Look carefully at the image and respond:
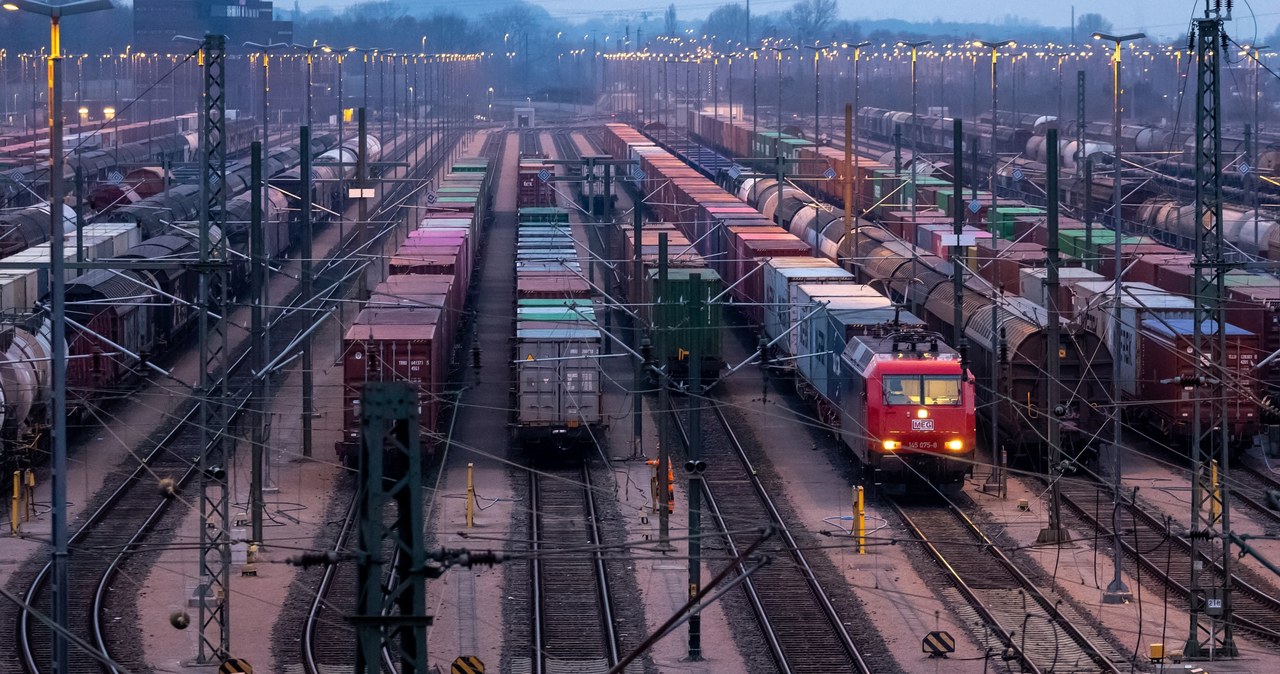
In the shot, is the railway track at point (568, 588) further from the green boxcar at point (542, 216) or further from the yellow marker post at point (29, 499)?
the green boxcar at point (542, 216)

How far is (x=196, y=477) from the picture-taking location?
29.1 m

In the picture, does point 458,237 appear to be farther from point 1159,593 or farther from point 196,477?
point 1159,593

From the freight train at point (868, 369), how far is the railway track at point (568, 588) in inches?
157

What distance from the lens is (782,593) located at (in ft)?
72.3

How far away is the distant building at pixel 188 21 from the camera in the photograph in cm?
13812

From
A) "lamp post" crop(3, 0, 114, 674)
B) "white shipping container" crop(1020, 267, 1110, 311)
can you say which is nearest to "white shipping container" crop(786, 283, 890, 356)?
"white shipping container" crop(1020, 267, 1110, 311)

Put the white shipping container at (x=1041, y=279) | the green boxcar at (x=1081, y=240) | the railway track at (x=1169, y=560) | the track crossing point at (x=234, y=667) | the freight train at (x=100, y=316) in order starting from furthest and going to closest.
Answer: the green boxcar at (x=1081, y=240)
the white shipping container at (x=1041, y=279)
the freight train at (x=100, y=316)
the railway track at (x=1169, y=560)
the track crossing point at (x=234, y=667)

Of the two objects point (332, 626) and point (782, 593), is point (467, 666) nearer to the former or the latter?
point (332, 626)

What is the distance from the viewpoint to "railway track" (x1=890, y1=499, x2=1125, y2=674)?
19.0m

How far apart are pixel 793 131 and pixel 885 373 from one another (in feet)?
222

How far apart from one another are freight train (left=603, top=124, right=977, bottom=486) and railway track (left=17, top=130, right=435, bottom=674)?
9650mm

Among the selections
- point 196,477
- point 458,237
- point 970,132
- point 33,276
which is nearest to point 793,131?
point 970,132

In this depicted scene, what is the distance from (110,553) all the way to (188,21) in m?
122

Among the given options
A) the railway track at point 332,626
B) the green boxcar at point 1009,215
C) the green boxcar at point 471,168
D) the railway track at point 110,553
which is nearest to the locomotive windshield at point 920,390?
the railway track at point 332,626
